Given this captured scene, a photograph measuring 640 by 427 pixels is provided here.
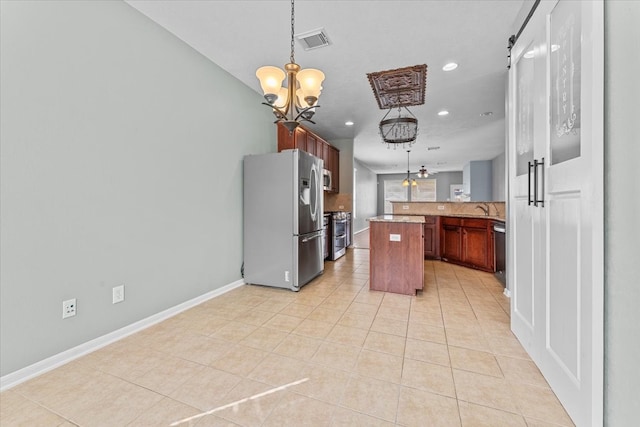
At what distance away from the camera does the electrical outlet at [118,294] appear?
6.89ft

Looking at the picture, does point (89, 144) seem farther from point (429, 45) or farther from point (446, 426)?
point (429, 45)

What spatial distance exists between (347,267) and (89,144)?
12.1 feet

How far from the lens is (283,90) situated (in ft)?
7.20

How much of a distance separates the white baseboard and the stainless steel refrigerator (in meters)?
0.87

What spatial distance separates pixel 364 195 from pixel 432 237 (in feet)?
17.8

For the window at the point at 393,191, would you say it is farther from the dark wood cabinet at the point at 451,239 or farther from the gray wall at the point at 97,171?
the gray wall at the point at 97,171

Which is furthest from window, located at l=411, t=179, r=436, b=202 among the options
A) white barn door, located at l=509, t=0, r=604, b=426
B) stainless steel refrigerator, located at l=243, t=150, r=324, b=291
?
white barn door, located at l=509, t=0, r=604, b=426

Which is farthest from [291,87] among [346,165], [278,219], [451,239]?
[346,165]

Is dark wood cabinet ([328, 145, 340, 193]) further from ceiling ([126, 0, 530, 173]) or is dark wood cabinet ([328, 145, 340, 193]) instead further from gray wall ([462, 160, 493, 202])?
gray wall ([462, 160, 493, 202])

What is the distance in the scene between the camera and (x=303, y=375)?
5.40ft

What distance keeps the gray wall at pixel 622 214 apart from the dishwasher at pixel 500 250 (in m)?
2.49

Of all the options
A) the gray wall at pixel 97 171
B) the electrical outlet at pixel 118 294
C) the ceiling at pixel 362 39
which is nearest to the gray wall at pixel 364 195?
the ceiling at pixel 362 39

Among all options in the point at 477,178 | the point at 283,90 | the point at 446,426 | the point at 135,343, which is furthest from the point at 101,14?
the point at 477,178

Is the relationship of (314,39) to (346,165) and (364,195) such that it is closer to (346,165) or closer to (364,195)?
(346,165)
